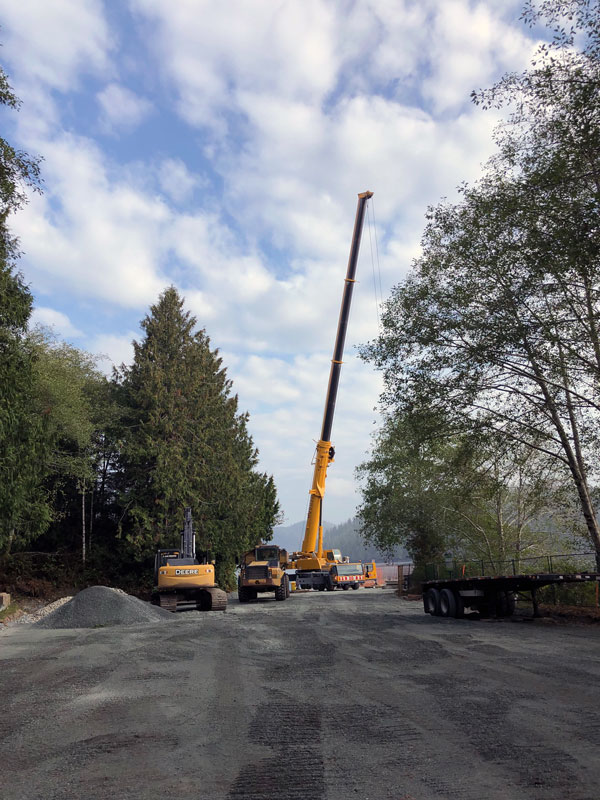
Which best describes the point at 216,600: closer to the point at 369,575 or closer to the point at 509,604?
the point at 509,604

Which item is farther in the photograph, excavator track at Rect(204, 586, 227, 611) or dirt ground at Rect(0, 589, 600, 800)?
excavator track at Rect(204, 586, 227, 611)

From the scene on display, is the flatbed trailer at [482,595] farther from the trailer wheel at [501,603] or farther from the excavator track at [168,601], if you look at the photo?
the excavator track at [168,601]

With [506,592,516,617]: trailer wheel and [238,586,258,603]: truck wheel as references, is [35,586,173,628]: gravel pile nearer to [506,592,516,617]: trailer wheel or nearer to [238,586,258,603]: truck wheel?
[238,586,258,603]: truck wheel

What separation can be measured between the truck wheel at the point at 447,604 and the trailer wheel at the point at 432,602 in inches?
10.3

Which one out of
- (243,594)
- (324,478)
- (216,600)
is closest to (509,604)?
(216,600)

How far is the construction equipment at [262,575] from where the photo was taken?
1195 inches

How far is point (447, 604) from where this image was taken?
2020cm

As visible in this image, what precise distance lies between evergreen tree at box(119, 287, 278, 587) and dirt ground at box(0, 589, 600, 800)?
23.7 m

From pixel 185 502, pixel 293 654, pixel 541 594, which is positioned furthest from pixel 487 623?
pixel 185 502

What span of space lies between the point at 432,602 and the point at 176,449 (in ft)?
66.5

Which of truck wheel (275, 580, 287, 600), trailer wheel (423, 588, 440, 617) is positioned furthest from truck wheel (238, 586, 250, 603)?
trailer wheel (423, 588, 440, 617)

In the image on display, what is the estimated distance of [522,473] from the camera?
22734mm

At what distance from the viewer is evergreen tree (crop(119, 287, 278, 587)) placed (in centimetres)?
3662

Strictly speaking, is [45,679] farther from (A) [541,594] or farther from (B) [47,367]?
(B) [47,367]
